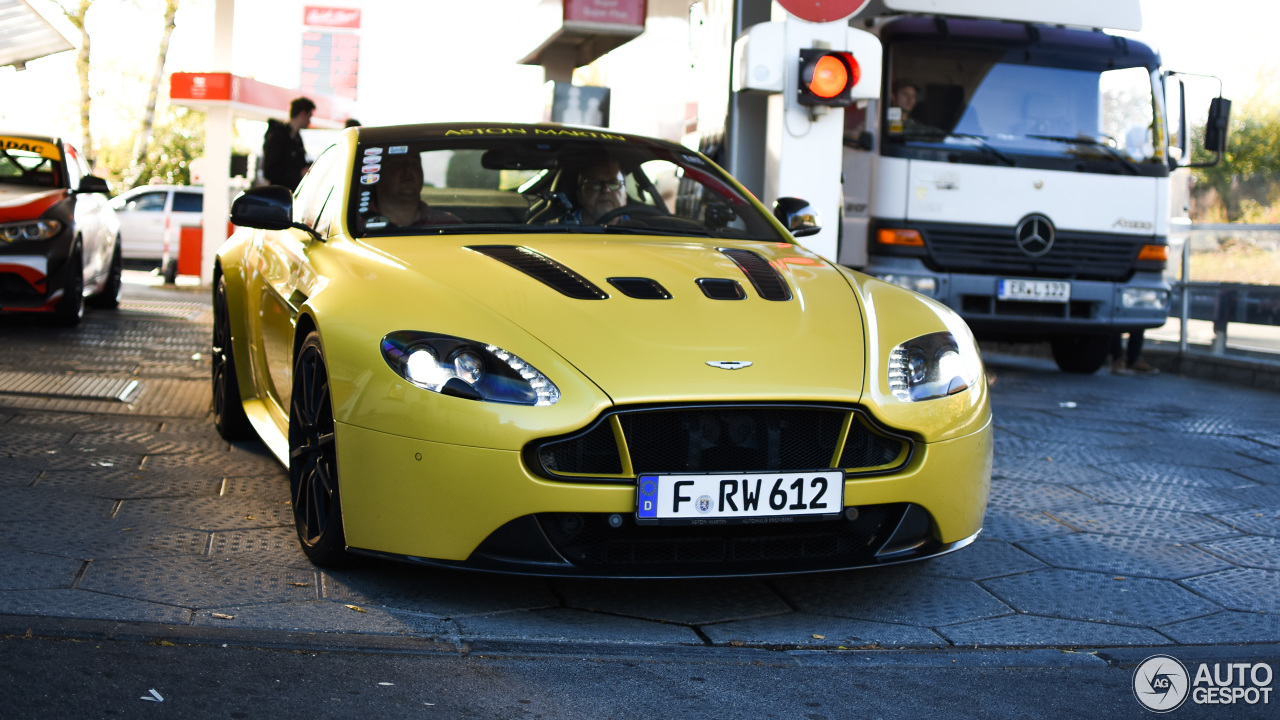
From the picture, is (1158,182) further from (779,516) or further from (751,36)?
(779,516)

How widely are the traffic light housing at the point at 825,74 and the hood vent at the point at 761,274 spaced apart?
132 inches

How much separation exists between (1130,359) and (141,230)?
17.7 metres

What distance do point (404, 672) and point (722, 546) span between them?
2.73 feet

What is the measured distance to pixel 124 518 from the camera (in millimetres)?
4176

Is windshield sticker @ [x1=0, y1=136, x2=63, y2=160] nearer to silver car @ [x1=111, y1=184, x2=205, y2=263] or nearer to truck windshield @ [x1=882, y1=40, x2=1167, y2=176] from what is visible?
truck windshield @ [x1=882, y1=40, x2=1167, y2=176]

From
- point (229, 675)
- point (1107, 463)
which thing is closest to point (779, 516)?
point (229, 675)

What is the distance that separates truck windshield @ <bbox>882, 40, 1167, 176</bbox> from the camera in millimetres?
9484

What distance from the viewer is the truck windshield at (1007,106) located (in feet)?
Answer: 31.1

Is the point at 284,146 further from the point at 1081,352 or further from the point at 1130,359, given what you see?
the point at 1130,359

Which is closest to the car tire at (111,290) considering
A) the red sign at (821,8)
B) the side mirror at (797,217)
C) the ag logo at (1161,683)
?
the red sign at (821,8)

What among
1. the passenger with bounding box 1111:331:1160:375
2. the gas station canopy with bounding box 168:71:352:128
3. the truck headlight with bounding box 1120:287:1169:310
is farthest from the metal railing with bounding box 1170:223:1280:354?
the gas station canopy with bounding box 168:71:352:128

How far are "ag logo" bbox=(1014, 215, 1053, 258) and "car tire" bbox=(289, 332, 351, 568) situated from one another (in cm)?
715

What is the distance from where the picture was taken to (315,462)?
11.9ft

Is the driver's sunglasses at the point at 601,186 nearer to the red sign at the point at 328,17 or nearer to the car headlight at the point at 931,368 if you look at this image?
the car headlight at the point at 931,368
